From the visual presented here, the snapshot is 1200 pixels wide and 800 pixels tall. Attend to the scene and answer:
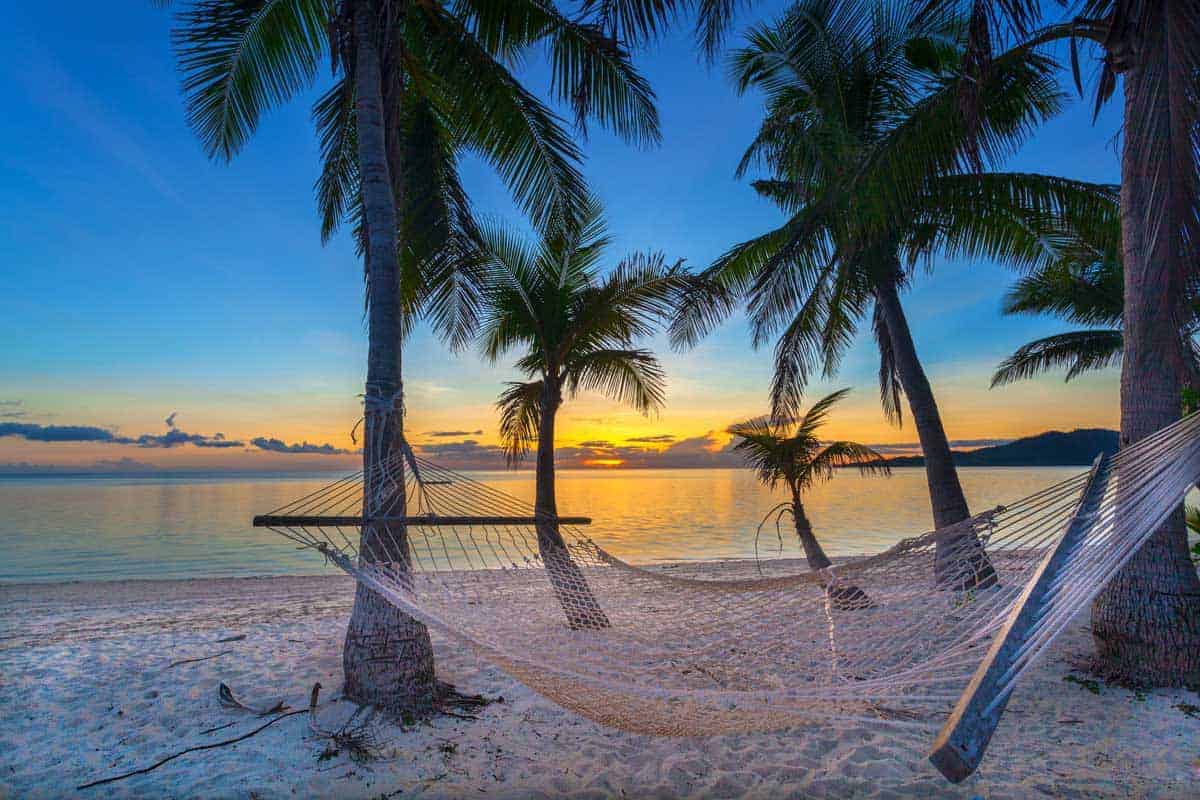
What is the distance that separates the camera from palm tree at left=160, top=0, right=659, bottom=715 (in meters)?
2.83

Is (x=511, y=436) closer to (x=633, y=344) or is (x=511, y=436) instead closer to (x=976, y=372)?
(x=633, y=344)

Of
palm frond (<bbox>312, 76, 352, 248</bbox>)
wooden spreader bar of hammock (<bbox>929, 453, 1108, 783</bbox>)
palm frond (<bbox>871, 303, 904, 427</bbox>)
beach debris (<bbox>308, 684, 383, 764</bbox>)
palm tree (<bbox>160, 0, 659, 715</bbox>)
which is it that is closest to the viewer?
wooden spreader bar of hammock (<bbox>929, 453, 1108, 783</bbox>)

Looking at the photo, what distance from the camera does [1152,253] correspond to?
2641 millimetres

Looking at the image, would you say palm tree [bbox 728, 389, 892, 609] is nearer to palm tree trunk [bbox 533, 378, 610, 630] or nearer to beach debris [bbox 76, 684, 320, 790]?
palm tree trunk [bbox 533, 378, 610, 630]

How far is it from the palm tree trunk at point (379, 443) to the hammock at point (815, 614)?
4cm

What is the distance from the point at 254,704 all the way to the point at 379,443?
1264 millimetres

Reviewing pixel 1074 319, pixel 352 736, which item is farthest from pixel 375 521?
pixel 1074 319

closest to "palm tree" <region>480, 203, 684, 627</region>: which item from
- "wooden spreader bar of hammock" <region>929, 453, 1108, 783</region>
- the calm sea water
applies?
"wooden spreader bar of hammock" <region>929, 453, 1108, 783</region>

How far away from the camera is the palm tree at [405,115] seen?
2.83 metres

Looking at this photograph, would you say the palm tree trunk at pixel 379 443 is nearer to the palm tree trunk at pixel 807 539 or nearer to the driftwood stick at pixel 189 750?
the driftwood stick at pixel 189 750

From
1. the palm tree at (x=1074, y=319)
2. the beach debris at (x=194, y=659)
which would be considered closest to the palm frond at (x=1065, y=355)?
the palm tree at (x=1074, y=319)

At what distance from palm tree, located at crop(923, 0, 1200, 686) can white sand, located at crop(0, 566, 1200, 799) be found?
0.75 ft

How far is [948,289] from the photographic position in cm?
862

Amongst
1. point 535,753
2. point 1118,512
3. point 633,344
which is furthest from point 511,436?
point 1118,512
